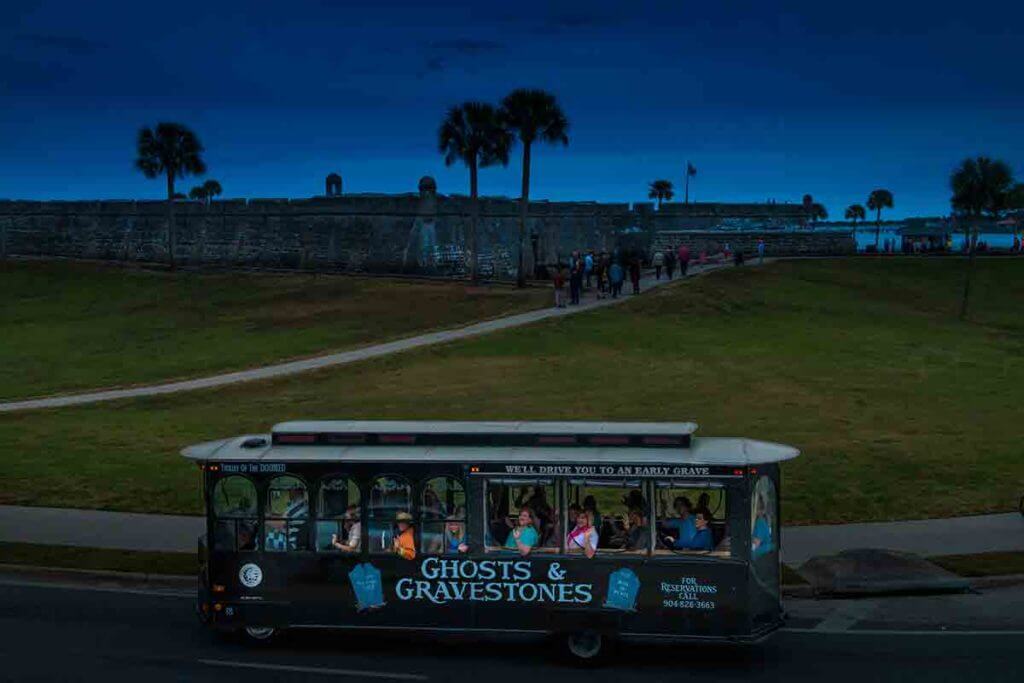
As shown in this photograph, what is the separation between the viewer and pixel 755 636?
45.9 feet

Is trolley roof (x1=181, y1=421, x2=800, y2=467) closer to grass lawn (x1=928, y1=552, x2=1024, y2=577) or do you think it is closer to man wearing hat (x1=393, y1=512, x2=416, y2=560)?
man wearing hat (x1=393, y1=512, x2=416, y2=560)

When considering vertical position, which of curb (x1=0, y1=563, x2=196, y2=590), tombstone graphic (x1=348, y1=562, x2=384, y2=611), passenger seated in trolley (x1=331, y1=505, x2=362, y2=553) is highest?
passenger seated in trolley (x1=331, y1=505, x2=362, y2=553)

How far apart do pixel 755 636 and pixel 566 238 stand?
60.4 meters

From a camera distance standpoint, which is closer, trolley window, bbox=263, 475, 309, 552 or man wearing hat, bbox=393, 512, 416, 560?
man wearing hat, bbox=393, 512, 416, 560

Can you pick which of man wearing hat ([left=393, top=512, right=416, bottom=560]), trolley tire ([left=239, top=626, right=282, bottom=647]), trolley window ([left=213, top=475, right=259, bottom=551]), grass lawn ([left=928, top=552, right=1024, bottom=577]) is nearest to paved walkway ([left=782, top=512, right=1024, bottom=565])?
grass lawn ([left=928, top=552, right=1024, bottom=577])

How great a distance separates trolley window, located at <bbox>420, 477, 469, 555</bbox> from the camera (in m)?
14.3

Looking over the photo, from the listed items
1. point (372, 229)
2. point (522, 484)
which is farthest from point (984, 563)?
point (372, 229)

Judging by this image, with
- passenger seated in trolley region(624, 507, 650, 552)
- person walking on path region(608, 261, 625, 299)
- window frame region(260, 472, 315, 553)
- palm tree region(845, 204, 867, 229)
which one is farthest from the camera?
palm tree region(845, 204, 867, 229)

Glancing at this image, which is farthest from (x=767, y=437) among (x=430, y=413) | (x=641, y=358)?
(x=641, y=358)

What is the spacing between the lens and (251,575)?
585 inches

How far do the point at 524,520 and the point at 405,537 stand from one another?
1.49 meters

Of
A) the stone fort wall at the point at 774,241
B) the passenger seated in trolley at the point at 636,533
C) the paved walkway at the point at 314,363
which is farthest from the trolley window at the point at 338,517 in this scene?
the stone fort wall at the point at 774,241

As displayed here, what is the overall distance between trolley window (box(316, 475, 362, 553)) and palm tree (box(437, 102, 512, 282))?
45.1 metres

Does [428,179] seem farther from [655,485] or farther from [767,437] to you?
[655,485]
